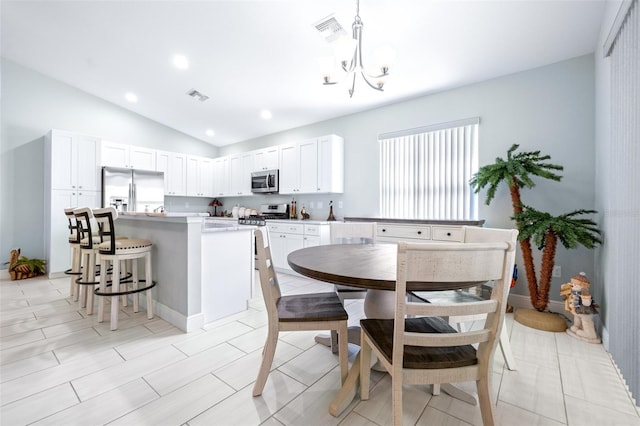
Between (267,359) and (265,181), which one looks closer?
(267,359)

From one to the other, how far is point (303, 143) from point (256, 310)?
289 cm

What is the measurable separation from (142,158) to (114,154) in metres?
0.47

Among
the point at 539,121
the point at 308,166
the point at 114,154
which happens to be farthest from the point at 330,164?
the point at 114,154

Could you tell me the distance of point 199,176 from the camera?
Result: 6.28 metres

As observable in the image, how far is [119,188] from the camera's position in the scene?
4766mm

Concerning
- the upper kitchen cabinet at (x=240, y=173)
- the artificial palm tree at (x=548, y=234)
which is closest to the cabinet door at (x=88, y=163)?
the upper kitchen cabinet at (x=240, y=173)

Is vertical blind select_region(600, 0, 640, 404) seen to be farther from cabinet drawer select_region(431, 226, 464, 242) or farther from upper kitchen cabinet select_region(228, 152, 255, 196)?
upper kitchen cabinet select_region(228, 152, 255, 196)

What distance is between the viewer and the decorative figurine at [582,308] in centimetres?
216

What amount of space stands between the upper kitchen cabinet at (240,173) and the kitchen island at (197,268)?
9.39 ft

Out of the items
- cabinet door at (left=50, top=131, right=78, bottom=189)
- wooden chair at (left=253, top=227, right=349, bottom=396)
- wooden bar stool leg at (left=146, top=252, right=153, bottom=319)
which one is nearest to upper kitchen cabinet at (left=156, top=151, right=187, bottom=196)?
cabinet door at (left=50, top=131, right=78, bottom=189)

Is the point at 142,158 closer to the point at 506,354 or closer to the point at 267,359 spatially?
the point at 267,359

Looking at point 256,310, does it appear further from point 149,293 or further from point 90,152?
point 90,152

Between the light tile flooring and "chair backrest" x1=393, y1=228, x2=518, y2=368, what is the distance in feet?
2.12

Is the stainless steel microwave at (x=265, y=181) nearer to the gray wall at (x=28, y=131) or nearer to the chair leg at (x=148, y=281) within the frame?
the chair leg at (x=148, y=281)
